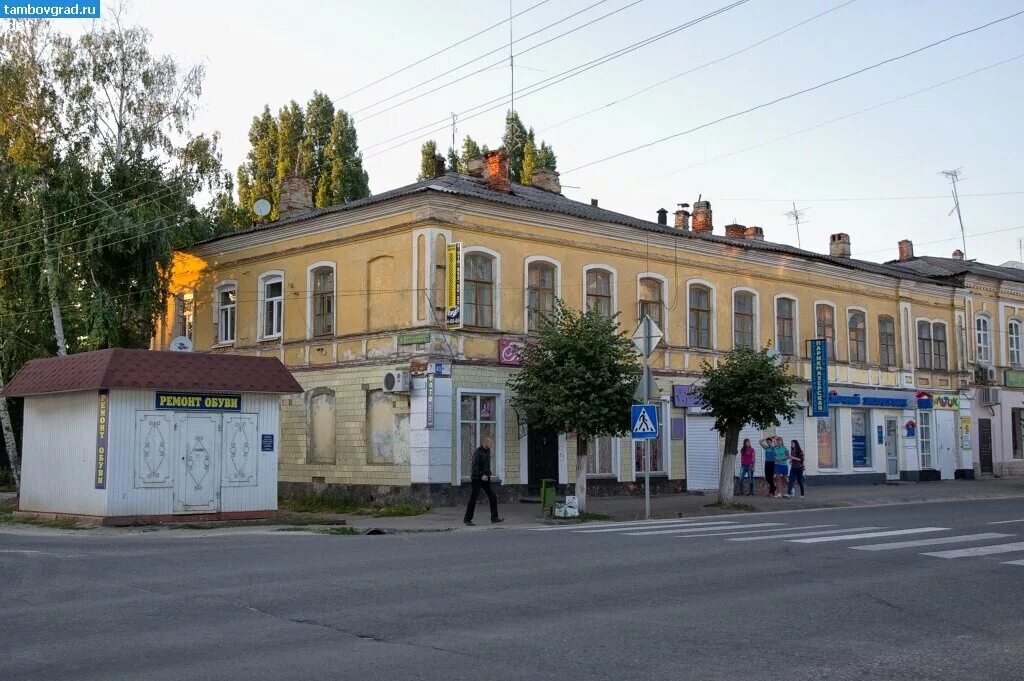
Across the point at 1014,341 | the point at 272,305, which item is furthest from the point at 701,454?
the point at 1014,341

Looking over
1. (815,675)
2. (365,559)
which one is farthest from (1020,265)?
(815,675)

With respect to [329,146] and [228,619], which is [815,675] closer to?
[228,619]

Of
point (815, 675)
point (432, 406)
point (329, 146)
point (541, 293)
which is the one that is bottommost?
point (815, 675)

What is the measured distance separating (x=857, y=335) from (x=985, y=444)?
902 centimetres

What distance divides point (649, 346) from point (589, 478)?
768cm

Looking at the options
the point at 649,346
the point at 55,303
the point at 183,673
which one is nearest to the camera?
the point at 183,673

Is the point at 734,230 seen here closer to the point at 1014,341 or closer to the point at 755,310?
the point at 755,310

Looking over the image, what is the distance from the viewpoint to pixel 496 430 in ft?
92.8

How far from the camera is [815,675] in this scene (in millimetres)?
7500

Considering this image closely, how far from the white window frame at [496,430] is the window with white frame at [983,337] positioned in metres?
25.6

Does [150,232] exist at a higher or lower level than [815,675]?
higher

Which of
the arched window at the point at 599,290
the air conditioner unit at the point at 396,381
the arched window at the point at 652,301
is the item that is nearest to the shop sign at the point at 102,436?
the air conditioner unit at the point at 396,381

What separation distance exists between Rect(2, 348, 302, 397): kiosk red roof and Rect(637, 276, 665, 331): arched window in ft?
40.5

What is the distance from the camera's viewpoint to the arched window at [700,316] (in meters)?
34.1
